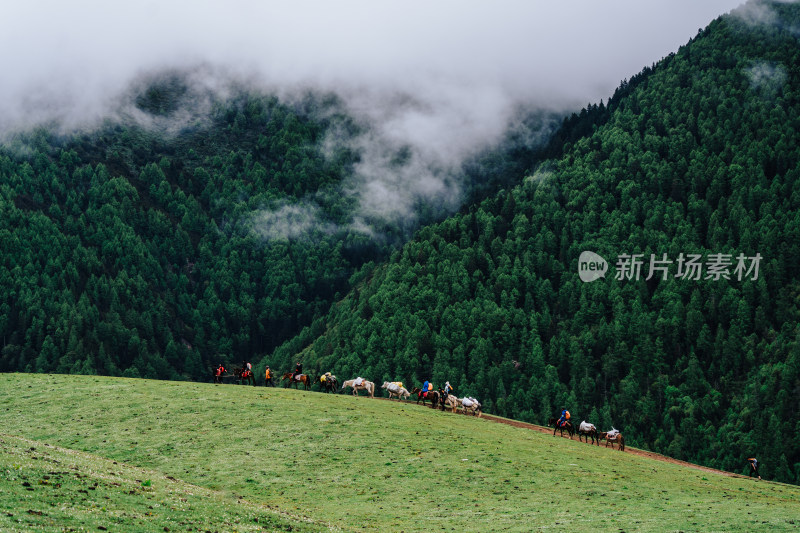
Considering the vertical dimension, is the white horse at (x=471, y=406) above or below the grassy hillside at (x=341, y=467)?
above

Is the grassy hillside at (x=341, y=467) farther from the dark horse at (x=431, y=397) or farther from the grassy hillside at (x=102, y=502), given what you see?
the dark horse at (x=431, y=397)

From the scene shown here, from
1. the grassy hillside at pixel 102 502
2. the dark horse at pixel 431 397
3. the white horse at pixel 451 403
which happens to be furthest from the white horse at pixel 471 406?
the grassy hillside at pixel 102 502

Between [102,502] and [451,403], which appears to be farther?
[451,403]

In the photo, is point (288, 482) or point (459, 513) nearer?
point (459, 513)

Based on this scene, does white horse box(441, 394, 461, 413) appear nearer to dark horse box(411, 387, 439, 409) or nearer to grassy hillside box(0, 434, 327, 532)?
dark horse box(411, 387, 439, 409)

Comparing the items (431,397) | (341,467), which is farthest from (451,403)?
(341,467)

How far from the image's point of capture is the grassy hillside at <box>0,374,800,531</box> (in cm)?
3744

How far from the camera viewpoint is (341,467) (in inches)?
1951

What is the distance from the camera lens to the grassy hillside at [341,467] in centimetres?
3744

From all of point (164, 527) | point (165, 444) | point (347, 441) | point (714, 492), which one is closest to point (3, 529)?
point (164, 527)

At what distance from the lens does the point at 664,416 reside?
198 metres

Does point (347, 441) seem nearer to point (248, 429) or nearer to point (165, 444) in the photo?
point (248, 429)

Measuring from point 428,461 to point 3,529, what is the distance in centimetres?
3160

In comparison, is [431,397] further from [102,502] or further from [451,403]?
[102,502]
